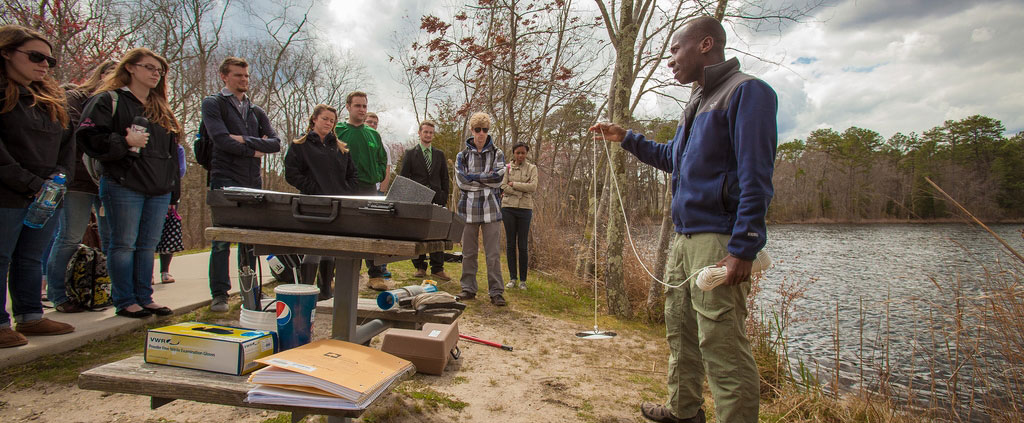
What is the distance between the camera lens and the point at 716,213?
2000mm

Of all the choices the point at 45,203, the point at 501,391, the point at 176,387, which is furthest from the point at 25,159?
the point at 501,391

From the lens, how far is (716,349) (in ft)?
6.30

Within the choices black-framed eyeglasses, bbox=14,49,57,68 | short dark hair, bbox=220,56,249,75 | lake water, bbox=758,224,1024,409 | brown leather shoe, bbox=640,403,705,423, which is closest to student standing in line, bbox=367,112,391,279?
short dark hair, bbox=220,56,249,75

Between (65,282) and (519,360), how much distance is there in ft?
11.0

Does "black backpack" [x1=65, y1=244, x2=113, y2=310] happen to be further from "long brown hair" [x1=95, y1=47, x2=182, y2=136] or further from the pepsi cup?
the pepsi cup

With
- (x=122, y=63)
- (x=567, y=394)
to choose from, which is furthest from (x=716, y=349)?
(x=122, y=63)

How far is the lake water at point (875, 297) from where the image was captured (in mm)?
5184

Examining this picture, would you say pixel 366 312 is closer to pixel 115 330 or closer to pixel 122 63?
pixel 115 330

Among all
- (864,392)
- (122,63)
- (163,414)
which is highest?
(122,63)

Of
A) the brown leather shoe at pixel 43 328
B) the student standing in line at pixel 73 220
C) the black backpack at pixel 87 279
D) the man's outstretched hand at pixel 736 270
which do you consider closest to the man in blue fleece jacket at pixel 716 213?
the man's outstretched hand at pixel 736 270

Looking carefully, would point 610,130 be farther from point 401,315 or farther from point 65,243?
point 65,243

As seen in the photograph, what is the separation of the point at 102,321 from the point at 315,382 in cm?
281

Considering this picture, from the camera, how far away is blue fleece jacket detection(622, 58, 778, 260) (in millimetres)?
1805

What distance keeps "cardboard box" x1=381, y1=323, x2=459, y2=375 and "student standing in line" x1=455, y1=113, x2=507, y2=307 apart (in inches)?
85.6
